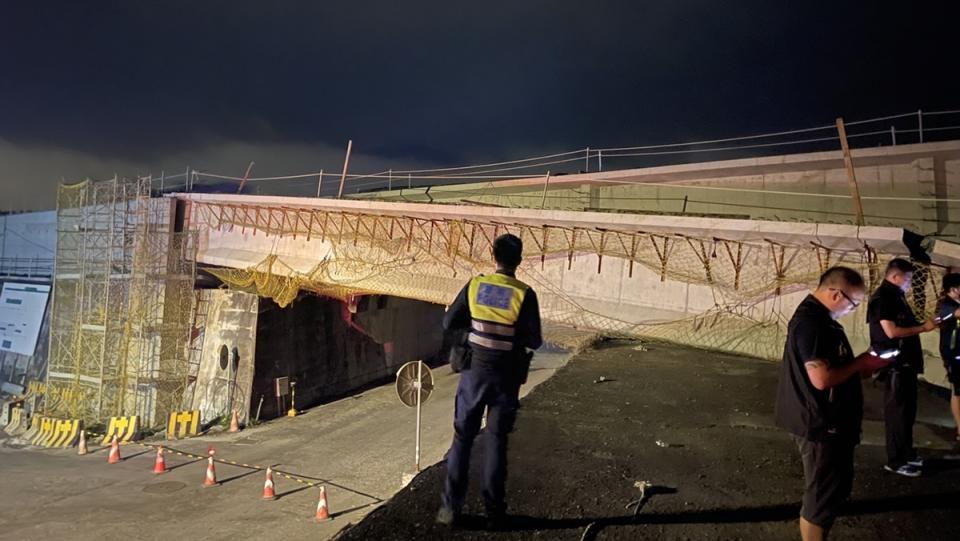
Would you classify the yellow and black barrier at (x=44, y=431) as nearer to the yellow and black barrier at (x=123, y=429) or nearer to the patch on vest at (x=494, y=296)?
the yellow and black barrier at (x=123, y=429)

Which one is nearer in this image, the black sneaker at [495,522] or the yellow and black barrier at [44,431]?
the black sneaker at [495,522]

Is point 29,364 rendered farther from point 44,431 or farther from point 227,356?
point 227,356

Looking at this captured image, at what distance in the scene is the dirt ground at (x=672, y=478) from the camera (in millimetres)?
3211

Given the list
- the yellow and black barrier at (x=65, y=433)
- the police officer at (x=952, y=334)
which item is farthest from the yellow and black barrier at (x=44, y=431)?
the police officer at (x=952, y=334)

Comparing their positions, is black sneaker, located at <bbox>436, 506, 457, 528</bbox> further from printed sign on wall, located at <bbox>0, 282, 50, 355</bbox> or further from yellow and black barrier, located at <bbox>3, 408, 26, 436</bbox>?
printed sign on wall, located at <bbox>0, 282, 50, 355</bbox>

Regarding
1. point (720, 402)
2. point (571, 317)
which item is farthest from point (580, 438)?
point (571, 317)

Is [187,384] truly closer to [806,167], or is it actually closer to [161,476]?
[161,476]

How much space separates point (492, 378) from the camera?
3.05m

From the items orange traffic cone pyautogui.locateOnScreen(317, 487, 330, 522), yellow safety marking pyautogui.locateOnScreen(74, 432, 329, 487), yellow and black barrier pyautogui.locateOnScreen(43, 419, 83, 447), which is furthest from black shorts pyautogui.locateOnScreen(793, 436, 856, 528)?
yellow and black barrier pyautogui.locateOnScreen(43, 419, 83, 447)

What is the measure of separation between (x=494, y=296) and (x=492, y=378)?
0.49 m

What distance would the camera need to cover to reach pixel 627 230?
8883 mm

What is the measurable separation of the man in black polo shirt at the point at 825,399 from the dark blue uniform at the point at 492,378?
4.50 feet

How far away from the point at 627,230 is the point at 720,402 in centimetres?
339

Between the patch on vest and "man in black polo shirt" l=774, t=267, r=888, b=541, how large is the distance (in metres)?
1.51
